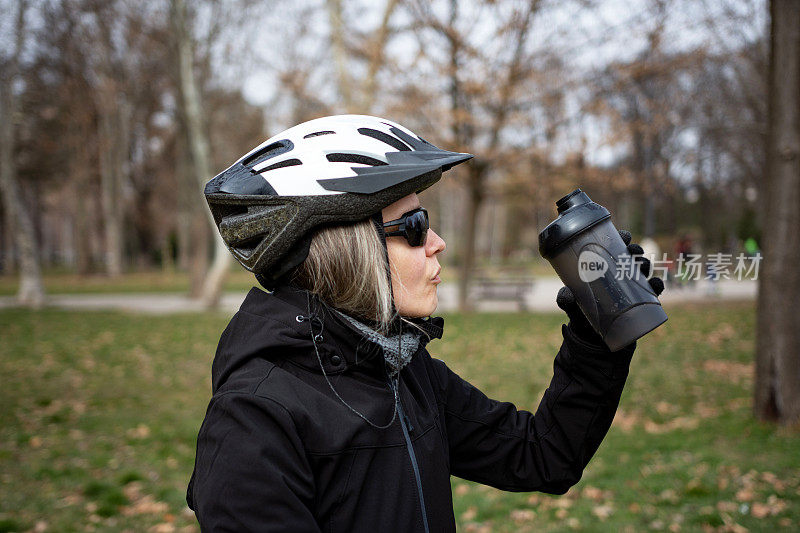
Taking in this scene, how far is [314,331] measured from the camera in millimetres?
1472

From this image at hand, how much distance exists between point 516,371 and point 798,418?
12.2ft

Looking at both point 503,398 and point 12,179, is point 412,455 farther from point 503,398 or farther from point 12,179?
point 12,179

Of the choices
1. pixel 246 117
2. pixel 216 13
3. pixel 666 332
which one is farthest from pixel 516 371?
pixel 246 117

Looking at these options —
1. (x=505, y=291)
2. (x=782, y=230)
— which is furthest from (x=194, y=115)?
(x=782, y=230)

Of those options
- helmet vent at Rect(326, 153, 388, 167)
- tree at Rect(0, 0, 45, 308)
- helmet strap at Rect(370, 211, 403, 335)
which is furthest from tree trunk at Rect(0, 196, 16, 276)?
helmet strap at Rect(370, 211, 403, 335)

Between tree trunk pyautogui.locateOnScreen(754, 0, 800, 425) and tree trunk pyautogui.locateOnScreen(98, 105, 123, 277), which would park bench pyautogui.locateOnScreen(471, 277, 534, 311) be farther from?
tree trunk pyautogui.locateOnScreen(98, 105, 123, 277)

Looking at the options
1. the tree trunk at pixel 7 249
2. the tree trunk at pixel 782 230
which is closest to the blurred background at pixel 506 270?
the tree trunk at pixel 782 230

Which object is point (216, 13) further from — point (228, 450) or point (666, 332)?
point (228, 450)

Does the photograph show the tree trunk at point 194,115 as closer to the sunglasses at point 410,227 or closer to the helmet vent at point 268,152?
the helmet vent at point 268,152

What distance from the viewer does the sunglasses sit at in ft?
5.19

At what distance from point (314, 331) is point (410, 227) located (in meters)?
0.36

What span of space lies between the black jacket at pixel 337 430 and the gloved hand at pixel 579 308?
0.04 meters

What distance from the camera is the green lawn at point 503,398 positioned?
14.6 ft

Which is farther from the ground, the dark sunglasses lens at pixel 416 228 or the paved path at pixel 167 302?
the dark sunglasses lens at pixel 416 228
